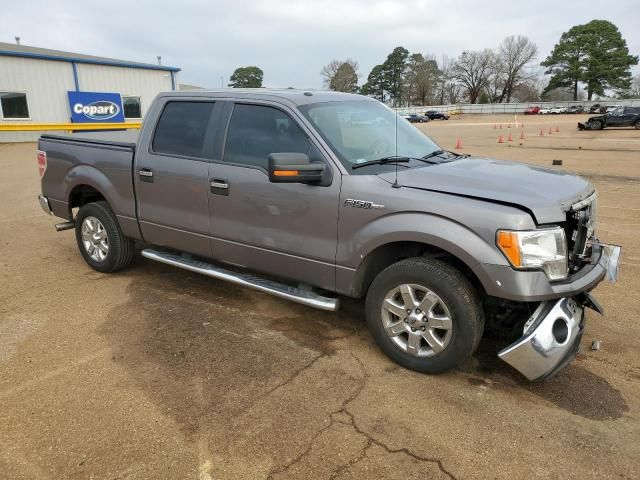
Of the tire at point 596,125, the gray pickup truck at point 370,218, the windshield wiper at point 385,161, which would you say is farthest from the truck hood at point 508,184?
the tire at point 596,125

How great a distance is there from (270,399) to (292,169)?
4.86 feet

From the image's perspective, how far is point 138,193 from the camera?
4734mm

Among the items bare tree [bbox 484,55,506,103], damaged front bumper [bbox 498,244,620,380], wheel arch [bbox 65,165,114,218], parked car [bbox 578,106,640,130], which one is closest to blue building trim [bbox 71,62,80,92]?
wheel arch [bbox 65,165,114,218]

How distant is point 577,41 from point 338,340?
307 feet

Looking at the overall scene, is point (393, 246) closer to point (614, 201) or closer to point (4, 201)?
point (614, 201)

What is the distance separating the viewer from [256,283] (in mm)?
4035

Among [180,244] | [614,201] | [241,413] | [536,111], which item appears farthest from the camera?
[536,111]

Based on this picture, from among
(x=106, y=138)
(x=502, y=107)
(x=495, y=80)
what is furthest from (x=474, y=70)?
(x=106, y=138)

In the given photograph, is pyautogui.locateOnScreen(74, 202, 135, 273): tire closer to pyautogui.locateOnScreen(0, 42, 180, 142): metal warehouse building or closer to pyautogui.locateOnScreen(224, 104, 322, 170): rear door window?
pyautogui.locateOnScreen(224, 104, 322, 170): rear door window

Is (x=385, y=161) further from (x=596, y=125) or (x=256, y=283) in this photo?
(x=596, y=125)

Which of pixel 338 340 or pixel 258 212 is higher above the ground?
pixel 258 212

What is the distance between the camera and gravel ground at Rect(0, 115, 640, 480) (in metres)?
2.57

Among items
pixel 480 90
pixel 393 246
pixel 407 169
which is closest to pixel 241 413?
pixel 393 246

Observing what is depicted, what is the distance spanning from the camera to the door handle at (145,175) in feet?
15.0
